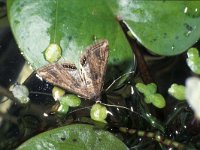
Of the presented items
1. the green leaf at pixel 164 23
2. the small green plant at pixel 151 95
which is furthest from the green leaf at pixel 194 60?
the small green plant at pixel 151 95

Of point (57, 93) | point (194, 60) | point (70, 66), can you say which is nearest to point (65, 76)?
point (70, 66)

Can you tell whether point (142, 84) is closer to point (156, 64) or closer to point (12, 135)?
point (156, 64)

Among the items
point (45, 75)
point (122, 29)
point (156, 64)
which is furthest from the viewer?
point (156, 64)

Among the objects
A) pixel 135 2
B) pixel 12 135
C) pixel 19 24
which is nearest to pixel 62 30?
pixel 19 24

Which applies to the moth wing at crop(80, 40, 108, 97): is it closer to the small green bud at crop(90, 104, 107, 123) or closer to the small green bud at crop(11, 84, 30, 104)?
the small green bud at crop(90, 104, 107, 123)

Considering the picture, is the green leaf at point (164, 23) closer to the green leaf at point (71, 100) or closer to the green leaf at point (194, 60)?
the green leaf at point (194, 60)

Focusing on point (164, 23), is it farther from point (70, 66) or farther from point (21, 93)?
point (21, 93)

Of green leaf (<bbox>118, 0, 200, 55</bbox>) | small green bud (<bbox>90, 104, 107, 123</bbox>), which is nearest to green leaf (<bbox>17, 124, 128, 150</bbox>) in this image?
small green bud (<bbox>90, 104, 107, 123</bbox>)
